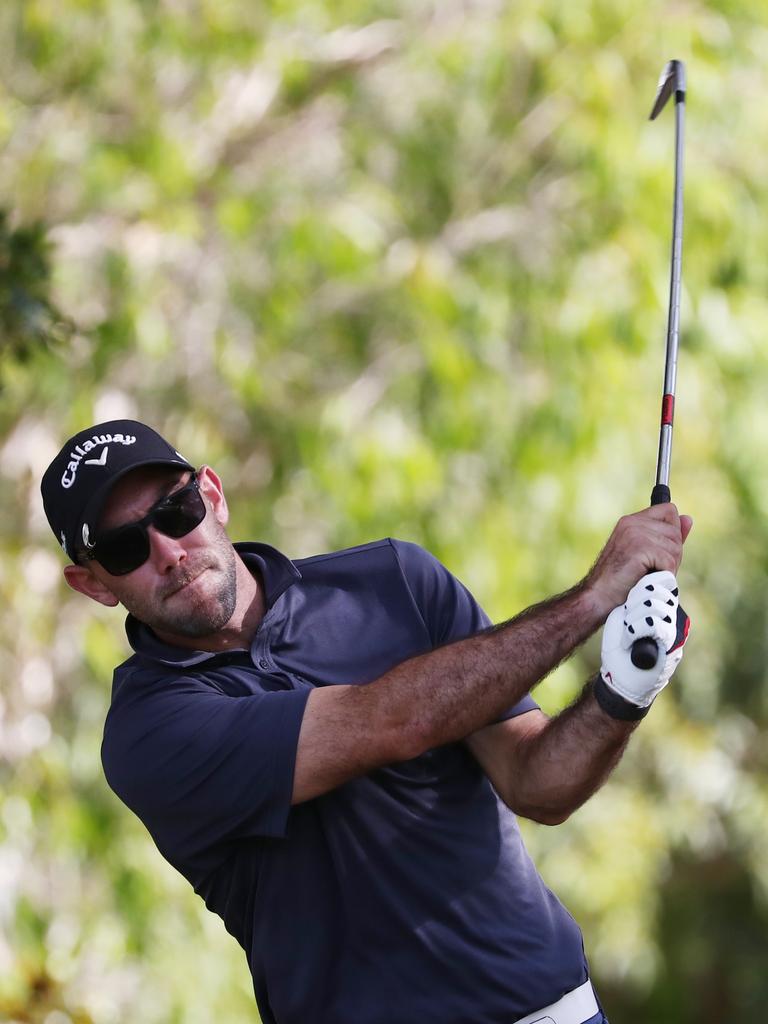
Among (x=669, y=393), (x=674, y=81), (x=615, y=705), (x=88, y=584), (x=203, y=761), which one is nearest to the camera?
(x=615, y=705)

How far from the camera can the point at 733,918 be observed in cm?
1276

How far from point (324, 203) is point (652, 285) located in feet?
4.44

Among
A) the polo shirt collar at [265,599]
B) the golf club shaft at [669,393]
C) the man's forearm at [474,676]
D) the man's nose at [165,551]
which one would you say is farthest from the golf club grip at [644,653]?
the man's nose at [165,551]

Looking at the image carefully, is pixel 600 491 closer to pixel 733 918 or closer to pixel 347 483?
pixel 347 483

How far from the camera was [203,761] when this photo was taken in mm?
2396

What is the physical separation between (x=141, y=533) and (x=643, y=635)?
0.86 meters

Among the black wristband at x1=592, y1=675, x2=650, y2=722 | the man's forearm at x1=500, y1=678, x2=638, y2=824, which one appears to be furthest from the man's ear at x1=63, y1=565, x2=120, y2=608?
the black wristband at x1=592, y1=675, x2=650, y2=722

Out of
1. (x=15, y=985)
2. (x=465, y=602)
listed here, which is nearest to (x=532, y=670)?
(x=465, y=602)

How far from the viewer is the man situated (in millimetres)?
2307

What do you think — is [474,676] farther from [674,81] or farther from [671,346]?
[674,81]

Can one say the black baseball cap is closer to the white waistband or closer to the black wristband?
the black wristband

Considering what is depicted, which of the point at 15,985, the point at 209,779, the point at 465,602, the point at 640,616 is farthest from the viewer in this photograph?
the point at 15,985

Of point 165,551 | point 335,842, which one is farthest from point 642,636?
point 165,551

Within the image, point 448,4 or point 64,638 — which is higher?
point 448,4
